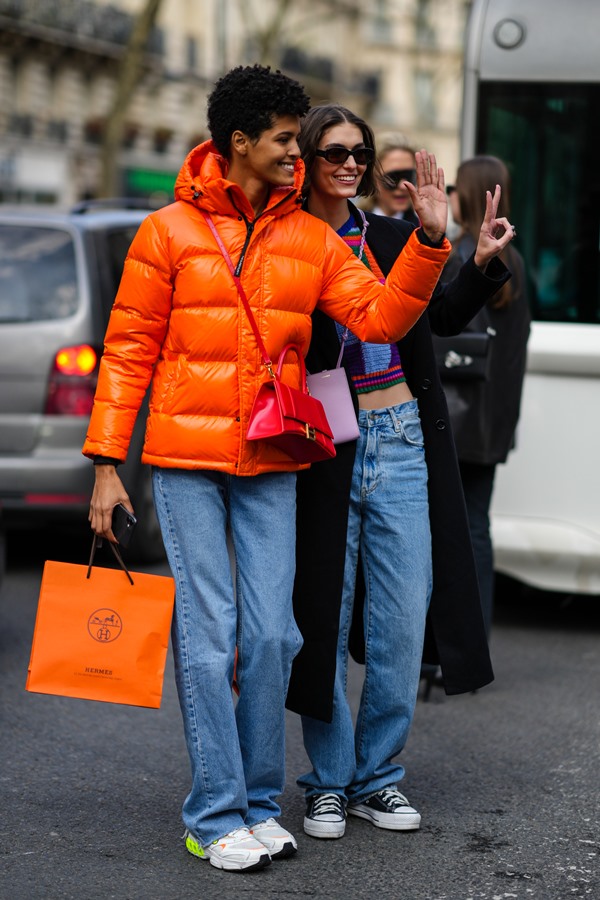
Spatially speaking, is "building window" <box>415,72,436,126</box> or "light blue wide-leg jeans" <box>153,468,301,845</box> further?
"building window" <box>415,72,436,126</box>

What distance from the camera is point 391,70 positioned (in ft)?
222

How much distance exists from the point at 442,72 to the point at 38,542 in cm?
6173

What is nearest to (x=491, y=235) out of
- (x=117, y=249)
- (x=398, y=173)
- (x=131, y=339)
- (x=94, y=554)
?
(x=131, y=339)

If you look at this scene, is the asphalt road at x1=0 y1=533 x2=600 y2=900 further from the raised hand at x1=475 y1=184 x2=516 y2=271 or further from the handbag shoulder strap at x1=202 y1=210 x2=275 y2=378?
the raised hand at x1=475 y1=184 x2=516 y2=271

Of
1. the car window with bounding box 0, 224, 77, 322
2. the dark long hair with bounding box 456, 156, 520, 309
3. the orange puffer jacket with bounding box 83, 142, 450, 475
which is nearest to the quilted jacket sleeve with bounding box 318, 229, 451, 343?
the orange puffer jacket with bounding box 83, 142, 450, 475

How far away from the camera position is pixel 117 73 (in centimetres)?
4366

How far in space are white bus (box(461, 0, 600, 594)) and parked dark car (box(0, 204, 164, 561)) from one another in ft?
6.69

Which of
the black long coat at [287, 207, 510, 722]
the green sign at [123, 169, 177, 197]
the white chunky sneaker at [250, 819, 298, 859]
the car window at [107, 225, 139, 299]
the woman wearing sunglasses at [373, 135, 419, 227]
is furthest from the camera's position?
the green sign at [123, 169, 177, 197]

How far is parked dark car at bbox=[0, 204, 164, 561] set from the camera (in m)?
7.60

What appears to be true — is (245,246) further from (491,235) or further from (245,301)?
(491,235)

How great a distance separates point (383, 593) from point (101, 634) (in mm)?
769

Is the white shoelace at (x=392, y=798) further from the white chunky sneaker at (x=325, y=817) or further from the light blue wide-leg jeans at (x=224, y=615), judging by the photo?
the light blue wide-leg jeans at (x=224, y=615)

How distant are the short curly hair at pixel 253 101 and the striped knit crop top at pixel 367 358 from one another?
1.39 feet

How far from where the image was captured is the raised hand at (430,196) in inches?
145
